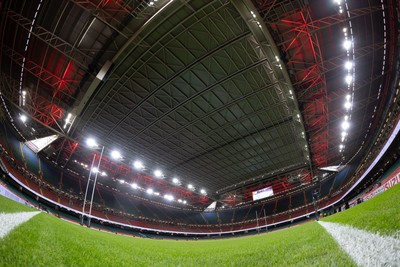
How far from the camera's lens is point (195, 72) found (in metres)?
21.5

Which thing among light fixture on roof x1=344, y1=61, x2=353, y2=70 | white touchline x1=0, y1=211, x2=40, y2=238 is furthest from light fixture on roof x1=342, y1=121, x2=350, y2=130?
white touchline x1=0, y1=211, x2=40, y2=238

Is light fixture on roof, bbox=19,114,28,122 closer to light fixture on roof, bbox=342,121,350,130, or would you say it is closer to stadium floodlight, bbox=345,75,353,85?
stadium floodlight, bbox=345,75,353,85

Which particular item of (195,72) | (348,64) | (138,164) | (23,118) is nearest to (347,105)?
(348,64)

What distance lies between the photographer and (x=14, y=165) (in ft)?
87.8

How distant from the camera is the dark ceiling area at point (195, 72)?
665 inches

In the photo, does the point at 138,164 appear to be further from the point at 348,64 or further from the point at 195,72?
the point at 348,64

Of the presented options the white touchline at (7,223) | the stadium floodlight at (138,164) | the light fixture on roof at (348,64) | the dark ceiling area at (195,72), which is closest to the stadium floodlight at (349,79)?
the dark ceiling area at (195,72)

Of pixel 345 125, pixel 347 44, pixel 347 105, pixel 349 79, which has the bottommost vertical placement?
pixel 345 125

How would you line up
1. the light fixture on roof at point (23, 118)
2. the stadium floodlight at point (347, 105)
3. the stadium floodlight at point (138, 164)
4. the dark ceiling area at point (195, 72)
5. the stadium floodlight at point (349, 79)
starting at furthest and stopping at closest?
the stadium floodlight at point (138, 164)
the light fixture on roof at point (23, 118)
the stadium floodlight at point (347, 105)
the stadium floodlight at point (349, 79)
the dark ceiling area at point (195, 72)

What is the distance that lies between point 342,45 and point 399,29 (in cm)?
431

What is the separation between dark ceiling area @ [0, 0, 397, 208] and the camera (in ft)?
55.4

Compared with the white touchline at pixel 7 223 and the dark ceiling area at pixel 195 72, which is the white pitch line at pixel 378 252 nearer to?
the white touchline at pixel 7 223

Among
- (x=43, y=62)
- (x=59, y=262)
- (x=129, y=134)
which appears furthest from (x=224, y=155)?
(x=59, y=262)

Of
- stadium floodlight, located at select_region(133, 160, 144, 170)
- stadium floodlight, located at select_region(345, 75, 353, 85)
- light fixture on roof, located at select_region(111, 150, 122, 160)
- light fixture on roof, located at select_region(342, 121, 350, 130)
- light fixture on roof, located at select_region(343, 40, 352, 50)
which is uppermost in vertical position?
light fixture on roof, located at select_region(343, 40, 352, 50)
